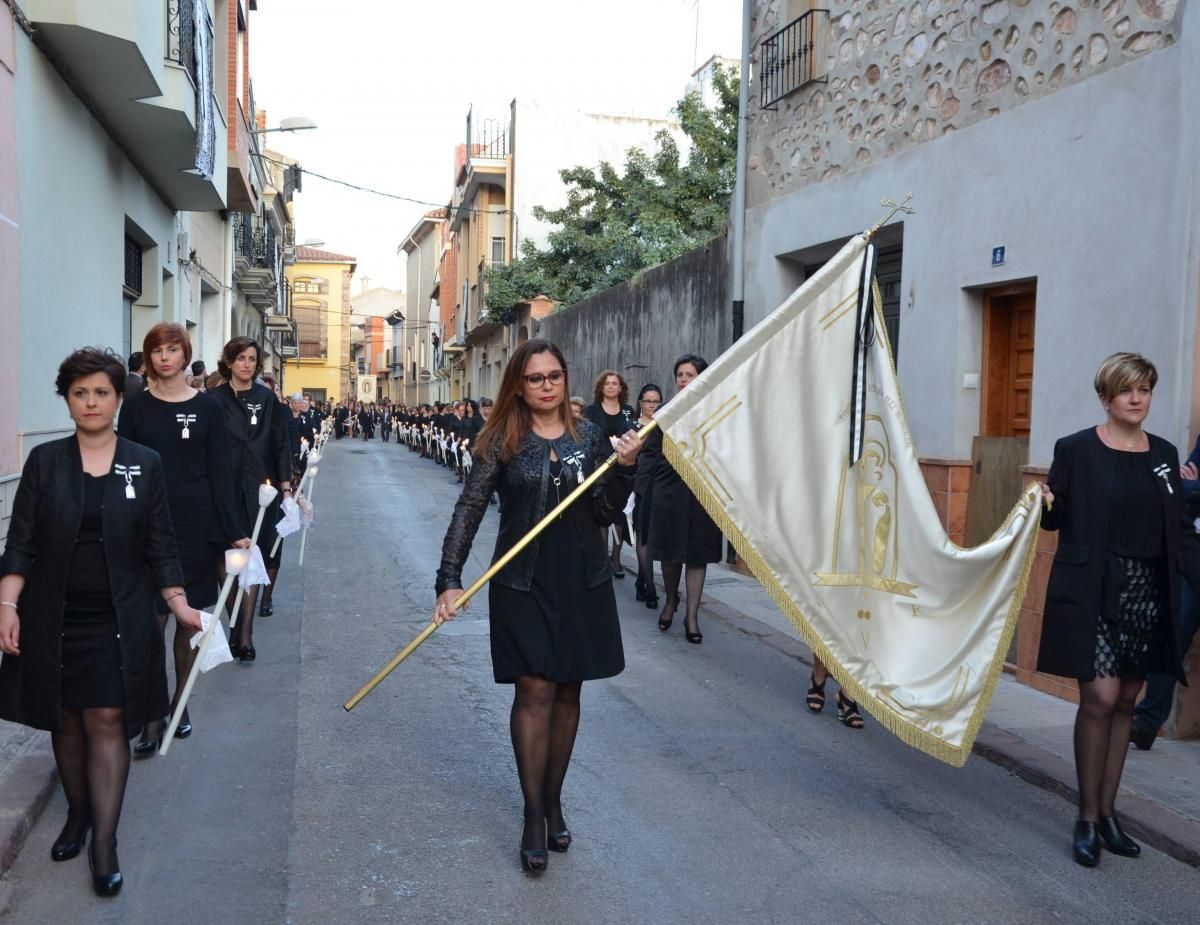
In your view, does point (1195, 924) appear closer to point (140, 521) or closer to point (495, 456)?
point (495, 456)

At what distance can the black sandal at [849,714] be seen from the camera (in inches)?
256

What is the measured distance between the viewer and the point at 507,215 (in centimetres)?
3900

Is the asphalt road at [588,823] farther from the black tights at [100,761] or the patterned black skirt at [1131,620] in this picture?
the patterned black skirt at [1131,620]

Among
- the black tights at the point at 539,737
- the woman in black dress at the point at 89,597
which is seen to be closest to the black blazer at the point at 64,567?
the woman in black dress at the point at 89,597

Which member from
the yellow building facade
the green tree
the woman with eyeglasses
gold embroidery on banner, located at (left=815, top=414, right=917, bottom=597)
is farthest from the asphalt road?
the yellow building facade

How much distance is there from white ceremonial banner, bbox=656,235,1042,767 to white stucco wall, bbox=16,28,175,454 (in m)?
6.35

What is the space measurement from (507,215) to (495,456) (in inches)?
1398

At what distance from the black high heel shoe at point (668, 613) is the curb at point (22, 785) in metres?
4.61

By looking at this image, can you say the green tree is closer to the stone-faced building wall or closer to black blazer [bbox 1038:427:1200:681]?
the stone-faced building wall

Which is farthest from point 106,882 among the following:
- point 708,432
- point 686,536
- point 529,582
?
point 686,536

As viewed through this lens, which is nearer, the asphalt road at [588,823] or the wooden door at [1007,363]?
the asphalt road at [588,823]

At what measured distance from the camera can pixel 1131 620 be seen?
184 inches

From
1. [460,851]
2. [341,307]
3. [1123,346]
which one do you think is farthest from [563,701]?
[341,307]

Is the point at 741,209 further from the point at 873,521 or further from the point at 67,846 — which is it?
the point at 67,846
